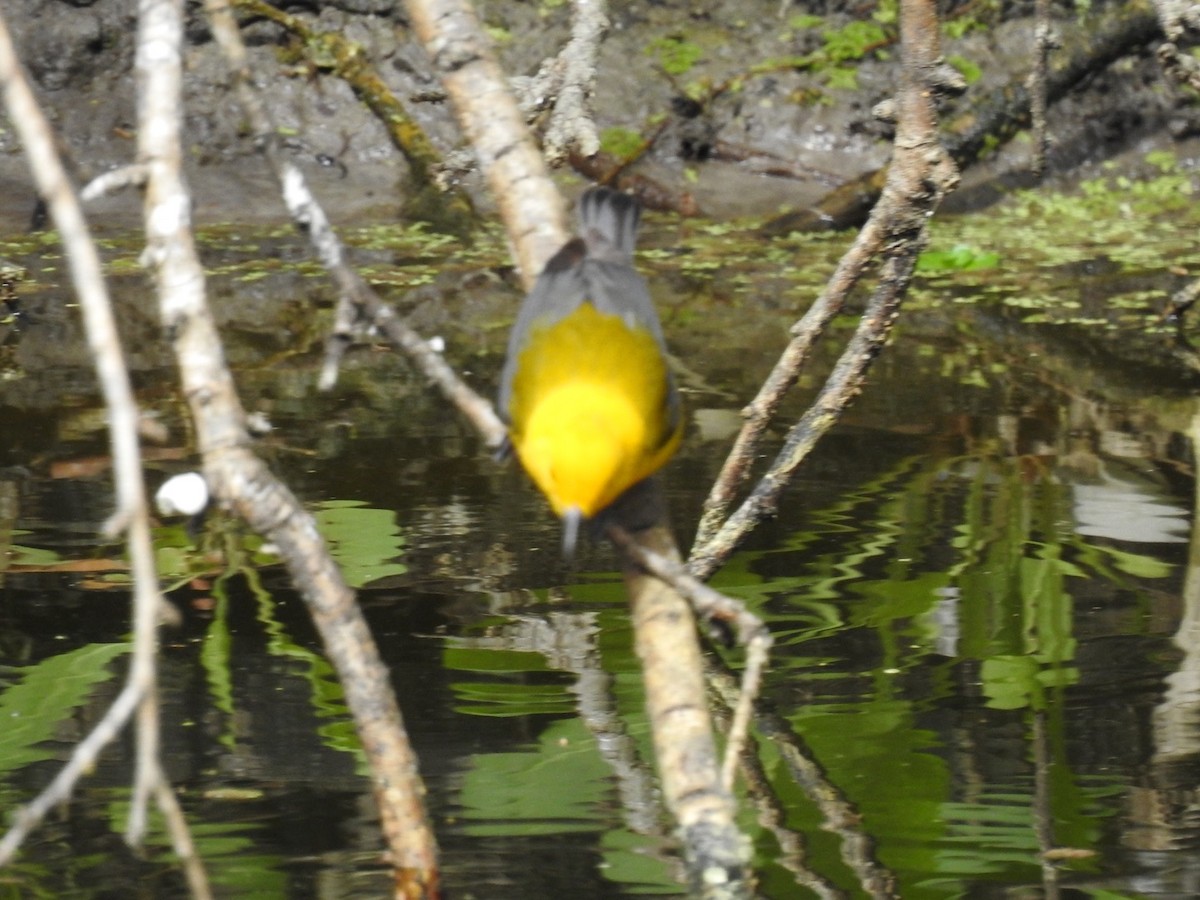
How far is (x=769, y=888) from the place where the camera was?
9.25ft

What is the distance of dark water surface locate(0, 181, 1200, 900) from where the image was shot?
2943mm

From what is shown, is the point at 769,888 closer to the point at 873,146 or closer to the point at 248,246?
the point at 248,246

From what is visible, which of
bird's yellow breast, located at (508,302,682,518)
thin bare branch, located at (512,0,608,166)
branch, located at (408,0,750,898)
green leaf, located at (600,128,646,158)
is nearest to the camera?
branch, located at (408,0,750,898)

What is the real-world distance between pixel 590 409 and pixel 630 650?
57.1 inches

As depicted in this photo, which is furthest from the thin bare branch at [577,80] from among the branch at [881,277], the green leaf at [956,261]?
the green leaf at [956,261]

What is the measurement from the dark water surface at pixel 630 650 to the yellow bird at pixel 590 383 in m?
0.80

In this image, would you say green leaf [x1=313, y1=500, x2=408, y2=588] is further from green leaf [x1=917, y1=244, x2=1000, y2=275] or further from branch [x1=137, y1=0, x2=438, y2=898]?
green leaf [x1=917, y1=244, x2=1000, y2=275]

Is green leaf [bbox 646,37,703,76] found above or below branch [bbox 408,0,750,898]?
above

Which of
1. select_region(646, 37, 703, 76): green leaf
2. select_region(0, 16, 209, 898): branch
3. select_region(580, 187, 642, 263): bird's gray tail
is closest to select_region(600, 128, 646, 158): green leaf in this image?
select_region(646, 37, 703, 76): green leaf

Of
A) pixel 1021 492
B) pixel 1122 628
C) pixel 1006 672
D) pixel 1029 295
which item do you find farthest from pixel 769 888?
pixel 1029 295

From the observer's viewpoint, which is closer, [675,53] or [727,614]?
[727,614]

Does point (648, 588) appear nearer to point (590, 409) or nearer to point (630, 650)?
point (590, 409)

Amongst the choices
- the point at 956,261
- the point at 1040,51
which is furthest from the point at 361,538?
the point at 956,261

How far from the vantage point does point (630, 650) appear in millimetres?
3895
